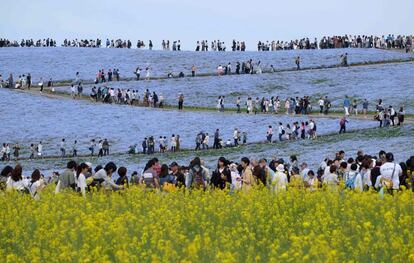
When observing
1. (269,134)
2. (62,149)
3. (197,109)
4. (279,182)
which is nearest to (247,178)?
(279,182)

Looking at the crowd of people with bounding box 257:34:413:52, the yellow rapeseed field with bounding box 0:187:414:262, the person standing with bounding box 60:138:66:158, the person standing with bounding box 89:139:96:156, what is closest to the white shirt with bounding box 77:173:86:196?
the yellow rapeseed field with bounding box 0:187:414:262

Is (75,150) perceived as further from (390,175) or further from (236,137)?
(390,175)

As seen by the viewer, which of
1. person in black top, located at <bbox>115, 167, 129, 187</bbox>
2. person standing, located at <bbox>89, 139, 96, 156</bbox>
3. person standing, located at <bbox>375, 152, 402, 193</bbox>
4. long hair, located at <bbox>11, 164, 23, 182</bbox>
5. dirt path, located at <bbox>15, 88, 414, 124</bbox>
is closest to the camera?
person standing, located at <bbox>375, 152, 402, 193</bbox>

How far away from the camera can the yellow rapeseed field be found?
14102 mm

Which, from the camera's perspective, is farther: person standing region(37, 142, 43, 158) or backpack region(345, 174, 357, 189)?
person standing region(37, 142, 43, 158)

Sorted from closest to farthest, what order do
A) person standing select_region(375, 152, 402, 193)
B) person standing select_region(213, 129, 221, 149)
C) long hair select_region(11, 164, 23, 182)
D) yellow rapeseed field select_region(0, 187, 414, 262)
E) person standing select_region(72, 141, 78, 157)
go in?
yellow rapeseed field select_region(0, 187, 414, 262)
person standing select_region(375, 152, 402, 193)
long hair select_region(11, 164, 23, 182)
person standing select_region(213, 129, 221, 149)
person standing select_region(72, 141, 78, 157)

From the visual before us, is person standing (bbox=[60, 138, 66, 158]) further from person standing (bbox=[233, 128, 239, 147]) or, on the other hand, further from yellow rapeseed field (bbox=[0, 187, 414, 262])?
yellow rapeseed field (bbox=[0, 187, 414, 262])

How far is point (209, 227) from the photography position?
18.2 metres

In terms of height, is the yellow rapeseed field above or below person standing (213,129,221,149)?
above

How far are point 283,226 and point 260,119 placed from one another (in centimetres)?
5014

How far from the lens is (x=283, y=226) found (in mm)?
17766

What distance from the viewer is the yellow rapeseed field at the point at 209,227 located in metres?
14.1

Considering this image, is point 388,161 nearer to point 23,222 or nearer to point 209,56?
point 23,222

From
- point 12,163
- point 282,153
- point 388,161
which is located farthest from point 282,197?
point 12,163
